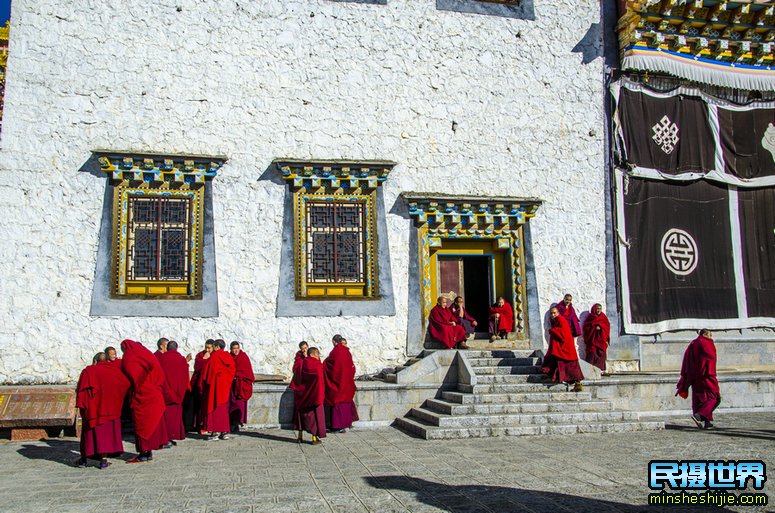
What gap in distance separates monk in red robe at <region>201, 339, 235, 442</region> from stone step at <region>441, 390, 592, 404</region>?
8.77 ft

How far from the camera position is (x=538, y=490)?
510cm

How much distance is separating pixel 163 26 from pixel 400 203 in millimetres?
4242

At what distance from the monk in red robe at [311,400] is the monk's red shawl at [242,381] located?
85 cm

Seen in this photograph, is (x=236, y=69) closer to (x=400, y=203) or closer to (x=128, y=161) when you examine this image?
(x=128, y=161)

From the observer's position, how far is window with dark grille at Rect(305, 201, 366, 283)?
10.2 meters

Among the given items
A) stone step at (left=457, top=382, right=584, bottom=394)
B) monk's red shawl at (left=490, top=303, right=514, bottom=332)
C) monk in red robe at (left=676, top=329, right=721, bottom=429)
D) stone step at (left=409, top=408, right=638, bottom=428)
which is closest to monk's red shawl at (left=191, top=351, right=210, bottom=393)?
stone step at (left=409, top=408, right=638, bottom=428)

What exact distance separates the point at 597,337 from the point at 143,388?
677 centimetres

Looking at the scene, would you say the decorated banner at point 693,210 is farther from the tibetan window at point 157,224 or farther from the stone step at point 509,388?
the tibetan window at point 157,224

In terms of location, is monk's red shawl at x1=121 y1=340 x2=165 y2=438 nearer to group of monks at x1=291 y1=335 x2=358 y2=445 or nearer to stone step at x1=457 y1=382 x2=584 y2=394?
group of monks at x1=291 y1=335 x2=358 y2=445

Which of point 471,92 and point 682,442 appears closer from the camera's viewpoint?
point 682,442

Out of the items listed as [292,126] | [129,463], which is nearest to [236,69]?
[292,126]

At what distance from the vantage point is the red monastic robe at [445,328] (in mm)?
10016

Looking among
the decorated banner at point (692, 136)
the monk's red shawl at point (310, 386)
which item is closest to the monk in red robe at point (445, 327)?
the monk's red shawl at point (310, 386)

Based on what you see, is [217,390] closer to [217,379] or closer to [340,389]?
[217,379]
